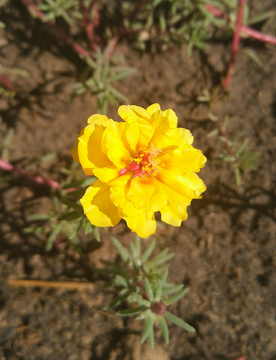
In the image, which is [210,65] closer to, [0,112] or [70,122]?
[70,122]

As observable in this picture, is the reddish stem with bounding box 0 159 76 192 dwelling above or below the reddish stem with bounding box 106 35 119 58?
below

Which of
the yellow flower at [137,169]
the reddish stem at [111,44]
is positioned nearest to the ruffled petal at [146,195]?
the yellow flower at [137,169]

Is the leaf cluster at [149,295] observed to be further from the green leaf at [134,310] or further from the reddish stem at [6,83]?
the reddish stem at [6,83]

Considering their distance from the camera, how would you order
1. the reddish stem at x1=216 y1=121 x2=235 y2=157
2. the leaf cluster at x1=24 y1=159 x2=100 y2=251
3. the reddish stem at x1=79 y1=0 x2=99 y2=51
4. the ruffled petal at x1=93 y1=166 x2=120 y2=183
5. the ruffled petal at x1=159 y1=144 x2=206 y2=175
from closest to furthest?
1. the ruffled petal at x1=93 y1=166 x2=120 y2=183
2. the ruffled petal at x1=159 y1=144 x2=206 y2=175
3. the leaf cluster at x1=24 y1=159 x2=100 y2=251
4. the reddish stem at x1=79 y1=0 x2=99 y2=51
5. the reddish stem at x1=216 y1=121 x2=235 y2=157

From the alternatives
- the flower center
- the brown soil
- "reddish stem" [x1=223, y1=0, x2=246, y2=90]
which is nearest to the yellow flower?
the flower center

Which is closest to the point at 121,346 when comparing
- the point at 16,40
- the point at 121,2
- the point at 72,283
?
the point at 72,283

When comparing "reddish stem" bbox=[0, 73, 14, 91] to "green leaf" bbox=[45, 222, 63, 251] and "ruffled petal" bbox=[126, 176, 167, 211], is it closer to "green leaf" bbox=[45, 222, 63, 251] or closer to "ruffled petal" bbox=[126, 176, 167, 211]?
"green leaf" bbox=[45, 222, 63, 251]
